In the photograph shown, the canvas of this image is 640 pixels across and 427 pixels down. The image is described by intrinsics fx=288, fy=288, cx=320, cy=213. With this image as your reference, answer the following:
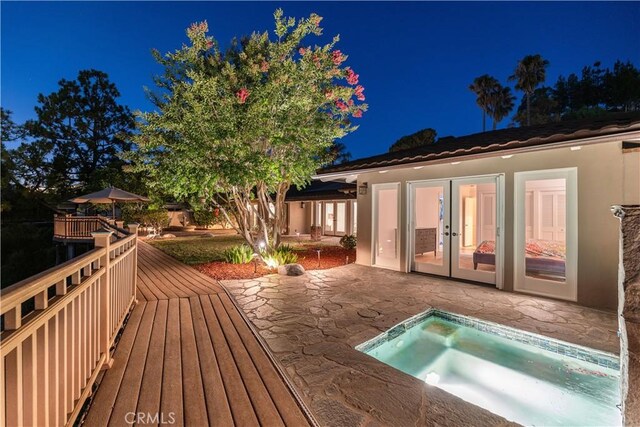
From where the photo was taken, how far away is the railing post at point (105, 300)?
2.71m

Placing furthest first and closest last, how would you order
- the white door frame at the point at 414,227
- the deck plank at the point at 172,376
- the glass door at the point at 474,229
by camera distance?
the white door frame at the point at 414,227 → the glass door at the point at 474,229 → the deck plank at the point at 172,376

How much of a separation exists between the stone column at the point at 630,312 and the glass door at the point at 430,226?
4914 mm

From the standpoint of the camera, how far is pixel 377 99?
246 ft

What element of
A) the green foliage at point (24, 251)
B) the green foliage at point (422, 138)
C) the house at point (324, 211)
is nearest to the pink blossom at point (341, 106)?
the house at point (324, 211)

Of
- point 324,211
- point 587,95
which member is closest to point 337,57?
point 324,211

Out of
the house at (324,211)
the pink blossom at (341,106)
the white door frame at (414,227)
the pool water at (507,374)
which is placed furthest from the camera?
the house at (324,211)

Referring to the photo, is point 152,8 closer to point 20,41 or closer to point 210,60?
point 210,60

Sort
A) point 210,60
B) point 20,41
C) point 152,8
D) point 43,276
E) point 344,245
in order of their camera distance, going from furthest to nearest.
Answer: point 20,41 < point 152,8 < point 344,245 < point 210,60 < point 43,276

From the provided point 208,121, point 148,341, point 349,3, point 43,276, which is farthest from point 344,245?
point 349,3

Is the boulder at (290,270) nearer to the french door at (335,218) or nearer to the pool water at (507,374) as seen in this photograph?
the pool water at (507,374)

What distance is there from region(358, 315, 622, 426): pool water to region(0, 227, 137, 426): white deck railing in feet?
9.11

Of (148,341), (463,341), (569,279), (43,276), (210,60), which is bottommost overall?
(463,341)

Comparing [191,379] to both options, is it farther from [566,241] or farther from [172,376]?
[566,241]

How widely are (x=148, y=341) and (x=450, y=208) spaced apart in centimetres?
625
